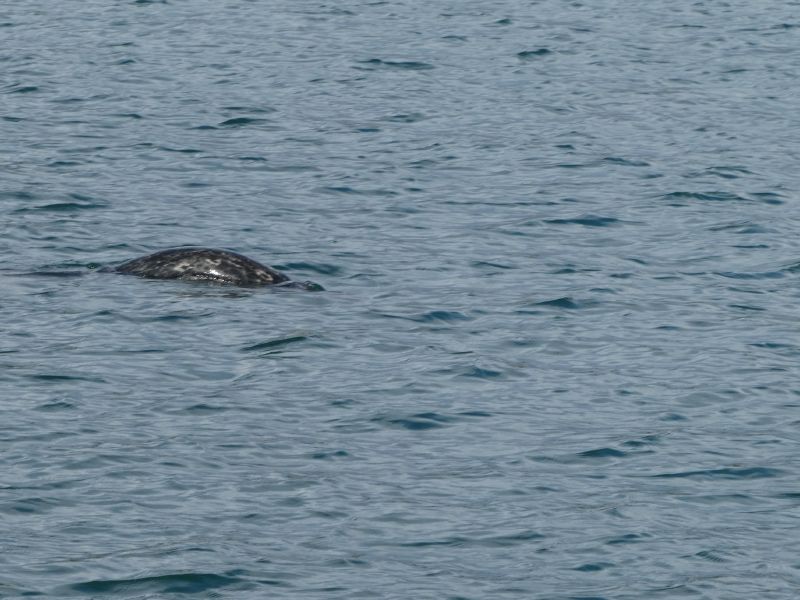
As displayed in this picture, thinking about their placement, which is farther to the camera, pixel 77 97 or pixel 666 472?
pixel 77 97

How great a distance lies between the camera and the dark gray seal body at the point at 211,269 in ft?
75.5

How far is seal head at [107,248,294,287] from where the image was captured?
23.0m

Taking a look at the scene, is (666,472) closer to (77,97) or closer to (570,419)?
(570,419)

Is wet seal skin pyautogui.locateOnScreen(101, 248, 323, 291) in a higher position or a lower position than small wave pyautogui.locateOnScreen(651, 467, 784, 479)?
higher

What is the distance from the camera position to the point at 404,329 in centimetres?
2114

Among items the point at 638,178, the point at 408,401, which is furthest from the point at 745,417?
the point at 638,178

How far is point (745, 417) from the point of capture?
725 inches

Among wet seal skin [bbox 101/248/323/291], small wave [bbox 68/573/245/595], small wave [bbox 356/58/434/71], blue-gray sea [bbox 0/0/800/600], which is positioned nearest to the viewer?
small wave [bbox 68/573/245/595]

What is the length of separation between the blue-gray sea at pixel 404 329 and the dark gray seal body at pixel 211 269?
0.27 metres

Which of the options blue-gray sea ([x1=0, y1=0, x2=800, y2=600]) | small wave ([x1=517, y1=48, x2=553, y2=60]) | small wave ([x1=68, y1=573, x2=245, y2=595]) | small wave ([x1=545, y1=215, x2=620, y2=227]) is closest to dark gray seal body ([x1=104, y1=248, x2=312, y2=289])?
blue-gray sea ([x1=0, y1=0, x2=800, y2=600])

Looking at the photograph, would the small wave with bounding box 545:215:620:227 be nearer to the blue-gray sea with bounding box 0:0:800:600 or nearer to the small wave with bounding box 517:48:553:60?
the blue-gray sea with bounding box 0:0:800:600

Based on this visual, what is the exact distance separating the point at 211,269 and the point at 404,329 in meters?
3.13

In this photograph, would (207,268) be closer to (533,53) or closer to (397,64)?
(397,64)

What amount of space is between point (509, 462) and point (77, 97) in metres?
20.5
